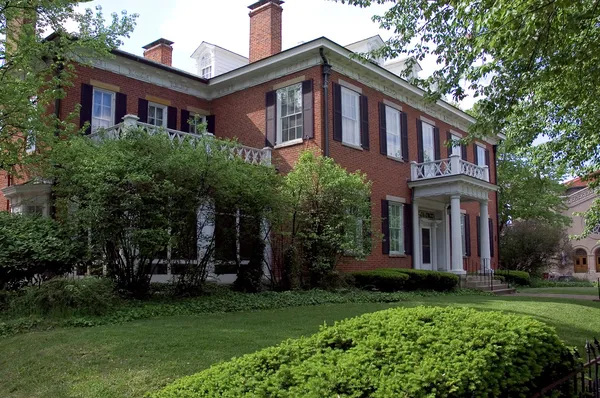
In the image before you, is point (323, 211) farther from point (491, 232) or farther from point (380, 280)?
point (491, 232)

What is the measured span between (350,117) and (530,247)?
1728 centimetres

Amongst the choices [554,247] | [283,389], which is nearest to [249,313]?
[283,389]

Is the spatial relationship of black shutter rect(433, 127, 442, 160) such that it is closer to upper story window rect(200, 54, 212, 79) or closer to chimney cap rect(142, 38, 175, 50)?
upper story window rect(200, 54, 212, 79)

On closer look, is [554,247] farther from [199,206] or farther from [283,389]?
[283,389]

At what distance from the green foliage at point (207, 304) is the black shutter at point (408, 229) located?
434cm

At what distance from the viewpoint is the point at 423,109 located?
21562 millimetres

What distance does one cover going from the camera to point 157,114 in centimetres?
1845

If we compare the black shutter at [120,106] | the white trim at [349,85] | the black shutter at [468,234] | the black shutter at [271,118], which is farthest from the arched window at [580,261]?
the black shutter at [120,106]

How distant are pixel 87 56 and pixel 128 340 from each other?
34.9ft

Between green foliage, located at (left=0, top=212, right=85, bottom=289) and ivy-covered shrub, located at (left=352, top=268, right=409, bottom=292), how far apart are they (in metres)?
8.23

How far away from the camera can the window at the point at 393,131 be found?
63.8ft

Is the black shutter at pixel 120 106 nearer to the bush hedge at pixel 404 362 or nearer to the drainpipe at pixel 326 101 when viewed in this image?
the drainpipe at pixel 326 101

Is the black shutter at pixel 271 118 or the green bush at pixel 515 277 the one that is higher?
the black shutter at pixel 271 118

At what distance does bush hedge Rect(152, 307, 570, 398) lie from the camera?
10.4 feet
